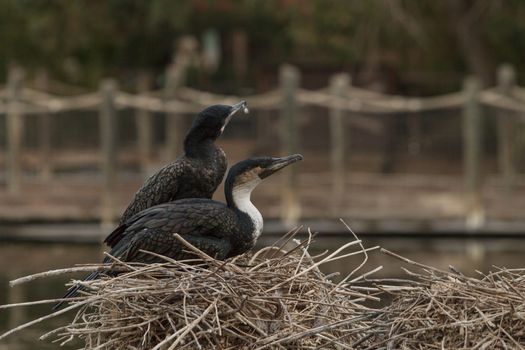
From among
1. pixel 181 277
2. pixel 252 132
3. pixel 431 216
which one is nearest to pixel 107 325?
pixel 181 277

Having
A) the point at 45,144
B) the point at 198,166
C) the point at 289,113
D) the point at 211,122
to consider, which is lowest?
the point at 45,144

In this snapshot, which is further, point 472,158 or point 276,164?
point 472,158

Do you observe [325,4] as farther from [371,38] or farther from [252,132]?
[252,132]

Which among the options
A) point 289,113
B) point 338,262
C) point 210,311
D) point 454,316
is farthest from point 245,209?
point 289,113

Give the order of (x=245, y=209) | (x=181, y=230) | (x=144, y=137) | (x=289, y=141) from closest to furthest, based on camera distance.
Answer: (x=181, y=230)
(x=245, y=209)
(x=289, y=141)
(x=144, y=137)

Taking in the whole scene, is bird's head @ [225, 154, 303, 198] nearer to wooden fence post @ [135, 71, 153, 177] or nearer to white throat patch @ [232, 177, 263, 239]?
white throat patch @ [232, 177, 263, 239]

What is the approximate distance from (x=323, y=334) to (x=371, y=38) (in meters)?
20.9

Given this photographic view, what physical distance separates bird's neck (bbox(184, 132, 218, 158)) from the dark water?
627 cm

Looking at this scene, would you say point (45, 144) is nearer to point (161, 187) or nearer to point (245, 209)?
point (161, 187)

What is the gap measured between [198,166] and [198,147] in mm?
111

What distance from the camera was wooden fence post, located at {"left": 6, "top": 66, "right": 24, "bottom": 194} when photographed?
836 inches

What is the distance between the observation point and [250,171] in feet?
22.0

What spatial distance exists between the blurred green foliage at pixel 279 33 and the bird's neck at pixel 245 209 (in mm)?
18993

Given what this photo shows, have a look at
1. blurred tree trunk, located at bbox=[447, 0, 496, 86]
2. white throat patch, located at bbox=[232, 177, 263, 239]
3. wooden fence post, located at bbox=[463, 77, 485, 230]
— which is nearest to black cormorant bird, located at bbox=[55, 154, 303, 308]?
white throat patch, located at bbox=[232, 177, 263, 239]
